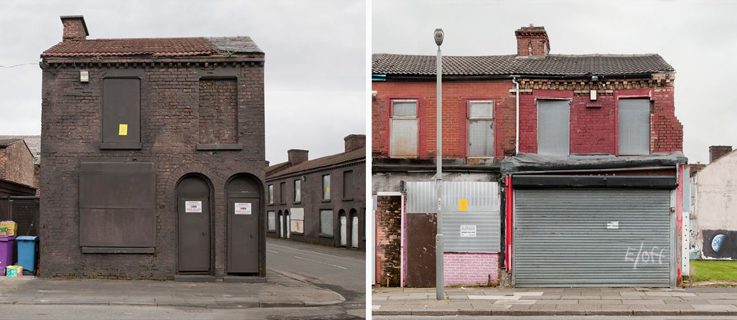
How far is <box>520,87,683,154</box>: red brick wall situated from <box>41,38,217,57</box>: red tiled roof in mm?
7803

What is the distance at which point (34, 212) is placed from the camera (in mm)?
18375

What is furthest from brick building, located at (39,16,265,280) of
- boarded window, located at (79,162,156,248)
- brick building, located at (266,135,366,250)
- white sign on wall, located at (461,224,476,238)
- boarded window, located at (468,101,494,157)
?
brick building, located at (266,135,366,250)

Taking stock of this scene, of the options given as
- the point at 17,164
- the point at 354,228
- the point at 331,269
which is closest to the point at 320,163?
the point at 354,228

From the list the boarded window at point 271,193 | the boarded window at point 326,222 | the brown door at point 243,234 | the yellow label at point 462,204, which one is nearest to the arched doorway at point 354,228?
the boarded window at point 326,222

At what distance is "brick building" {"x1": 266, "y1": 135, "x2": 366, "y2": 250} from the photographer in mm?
33219

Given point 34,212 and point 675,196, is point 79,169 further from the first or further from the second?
point 675,196

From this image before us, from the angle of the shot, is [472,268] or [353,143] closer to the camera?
[472,268]

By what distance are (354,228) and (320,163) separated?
5596 mm

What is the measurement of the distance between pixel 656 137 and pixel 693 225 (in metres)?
19.1

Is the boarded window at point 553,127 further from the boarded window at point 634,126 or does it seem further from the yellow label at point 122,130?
the yellow label at point 122,130

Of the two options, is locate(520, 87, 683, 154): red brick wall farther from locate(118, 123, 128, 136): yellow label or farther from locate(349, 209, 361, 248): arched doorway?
locate(349, 209, 361, 248): arched doorway

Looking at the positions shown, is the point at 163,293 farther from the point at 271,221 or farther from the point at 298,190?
the point at 271,221

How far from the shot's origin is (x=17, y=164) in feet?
105

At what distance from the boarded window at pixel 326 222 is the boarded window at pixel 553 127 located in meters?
19.9
